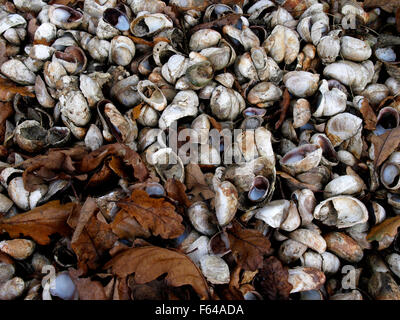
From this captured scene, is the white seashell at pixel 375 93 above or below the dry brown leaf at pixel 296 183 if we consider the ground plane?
above

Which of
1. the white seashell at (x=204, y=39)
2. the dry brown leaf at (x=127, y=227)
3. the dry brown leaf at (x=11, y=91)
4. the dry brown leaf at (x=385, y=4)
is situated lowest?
the dry brown leaf at (x=127, y=227)

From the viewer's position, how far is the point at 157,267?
1.33 meters

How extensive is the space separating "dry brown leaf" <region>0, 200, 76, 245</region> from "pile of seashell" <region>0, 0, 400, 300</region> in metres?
0.04

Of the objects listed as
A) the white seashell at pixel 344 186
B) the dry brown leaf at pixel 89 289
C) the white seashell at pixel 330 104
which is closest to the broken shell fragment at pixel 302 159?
the white seashell at pixel 344 186

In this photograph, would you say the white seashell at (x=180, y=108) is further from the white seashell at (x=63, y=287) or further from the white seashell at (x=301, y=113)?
the white seashell at (x=63, y=287)

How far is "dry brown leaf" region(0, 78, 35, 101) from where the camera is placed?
5.96 feet

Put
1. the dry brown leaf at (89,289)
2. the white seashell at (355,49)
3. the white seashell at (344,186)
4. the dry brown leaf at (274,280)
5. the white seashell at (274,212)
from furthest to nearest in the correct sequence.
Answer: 1. the white seashell at (355,49)
2. the white seashell at (344,186)
3. the white seashell at (274,212)
4. the dry brown leaf at (274,280)
5. the dry brown leaf at (89,289)

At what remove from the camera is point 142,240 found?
4.59 ft

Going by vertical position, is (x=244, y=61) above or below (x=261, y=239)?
above

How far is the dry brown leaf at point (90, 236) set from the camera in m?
1.34

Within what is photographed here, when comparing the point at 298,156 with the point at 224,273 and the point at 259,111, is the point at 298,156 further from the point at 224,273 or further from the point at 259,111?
the point at 224,273

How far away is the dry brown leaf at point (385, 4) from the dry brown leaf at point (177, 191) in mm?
1624
